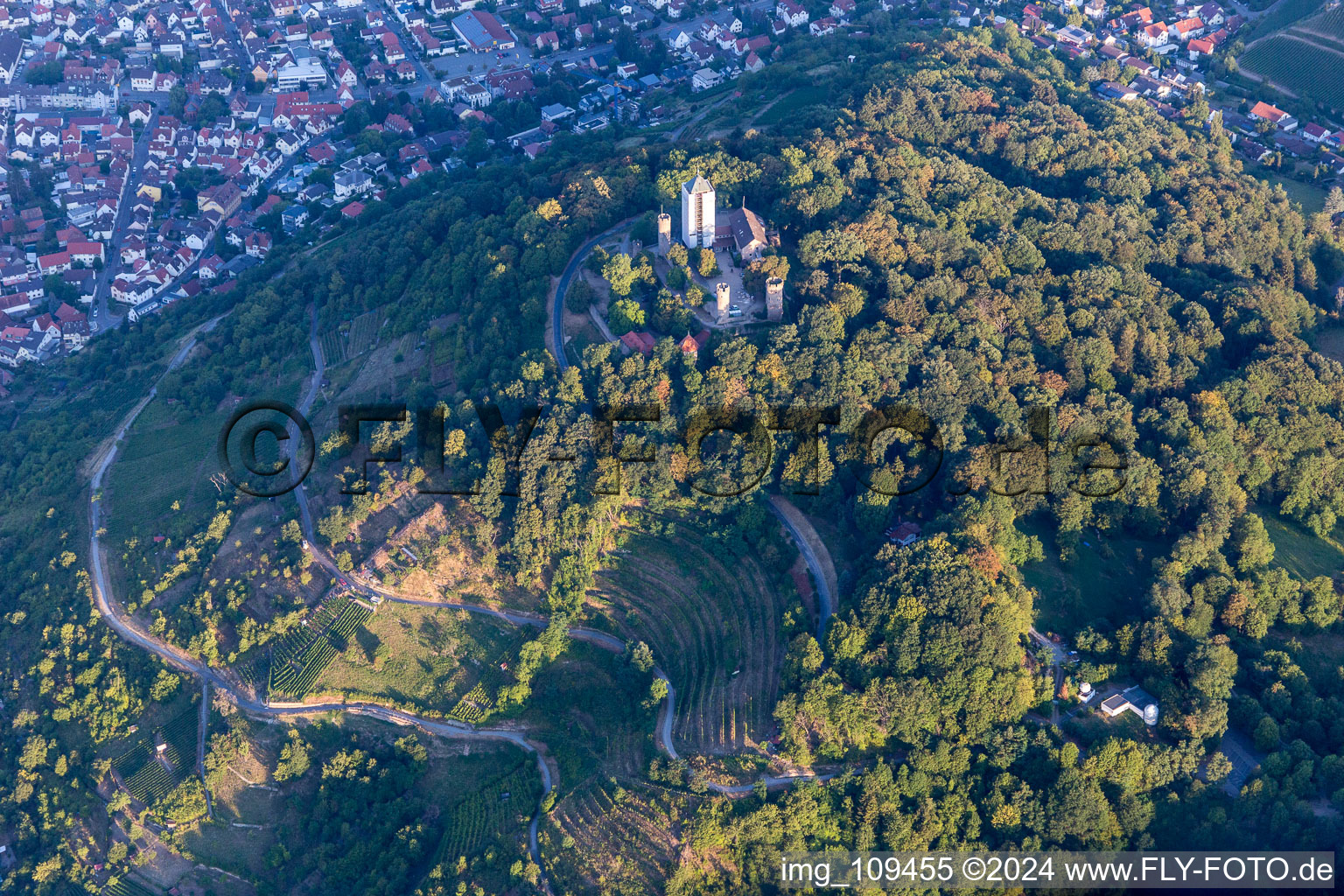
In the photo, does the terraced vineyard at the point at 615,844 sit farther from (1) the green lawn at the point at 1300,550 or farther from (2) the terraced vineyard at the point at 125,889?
(1) the green lawn at the point at 1300,550

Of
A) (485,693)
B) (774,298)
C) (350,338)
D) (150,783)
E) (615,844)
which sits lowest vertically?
(150,783)

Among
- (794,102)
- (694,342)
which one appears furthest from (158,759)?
(794,102)

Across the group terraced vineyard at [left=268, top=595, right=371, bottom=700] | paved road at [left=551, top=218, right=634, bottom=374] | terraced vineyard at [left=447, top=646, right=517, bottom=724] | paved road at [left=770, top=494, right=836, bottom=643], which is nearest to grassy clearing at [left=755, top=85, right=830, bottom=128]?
paved road at [left=551, top=218, right=634, bottom=374]

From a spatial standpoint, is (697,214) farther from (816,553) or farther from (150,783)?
(150,783)

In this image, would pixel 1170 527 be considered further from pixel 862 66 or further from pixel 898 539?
pixel 862 66

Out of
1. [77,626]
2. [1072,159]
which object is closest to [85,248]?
[77,626]

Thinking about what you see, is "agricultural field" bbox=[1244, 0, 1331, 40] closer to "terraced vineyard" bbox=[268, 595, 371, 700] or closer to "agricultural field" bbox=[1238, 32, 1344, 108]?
"agricultural field" bbox=[1238, 32, 1344, 108]
